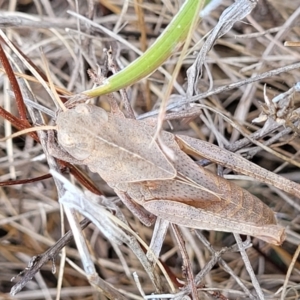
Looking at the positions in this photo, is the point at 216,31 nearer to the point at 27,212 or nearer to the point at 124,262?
the point at 124,262

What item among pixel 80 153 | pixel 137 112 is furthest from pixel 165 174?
pixel 137 112

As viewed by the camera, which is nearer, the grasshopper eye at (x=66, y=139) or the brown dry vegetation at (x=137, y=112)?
the grasshopper eye at (x=66, y=139)

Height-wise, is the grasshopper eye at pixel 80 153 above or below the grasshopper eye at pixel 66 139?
below

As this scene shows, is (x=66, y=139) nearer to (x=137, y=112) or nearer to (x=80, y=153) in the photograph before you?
(x=80, y=153)

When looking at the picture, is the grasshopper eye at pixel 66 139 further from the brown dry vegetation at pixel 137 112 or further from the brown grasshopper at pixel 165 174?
the brown dry vegetation at pixel 137 112

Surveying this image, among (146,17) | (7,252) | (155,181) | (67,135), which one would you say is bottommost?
(7,252)

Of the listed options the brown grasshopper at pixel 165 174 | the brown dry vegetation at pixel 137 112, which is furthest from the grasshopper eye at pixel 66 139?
the brown dry vegetation at pixel 137 112

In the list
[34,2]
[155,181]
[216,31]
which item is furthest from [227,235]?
[34,2]
